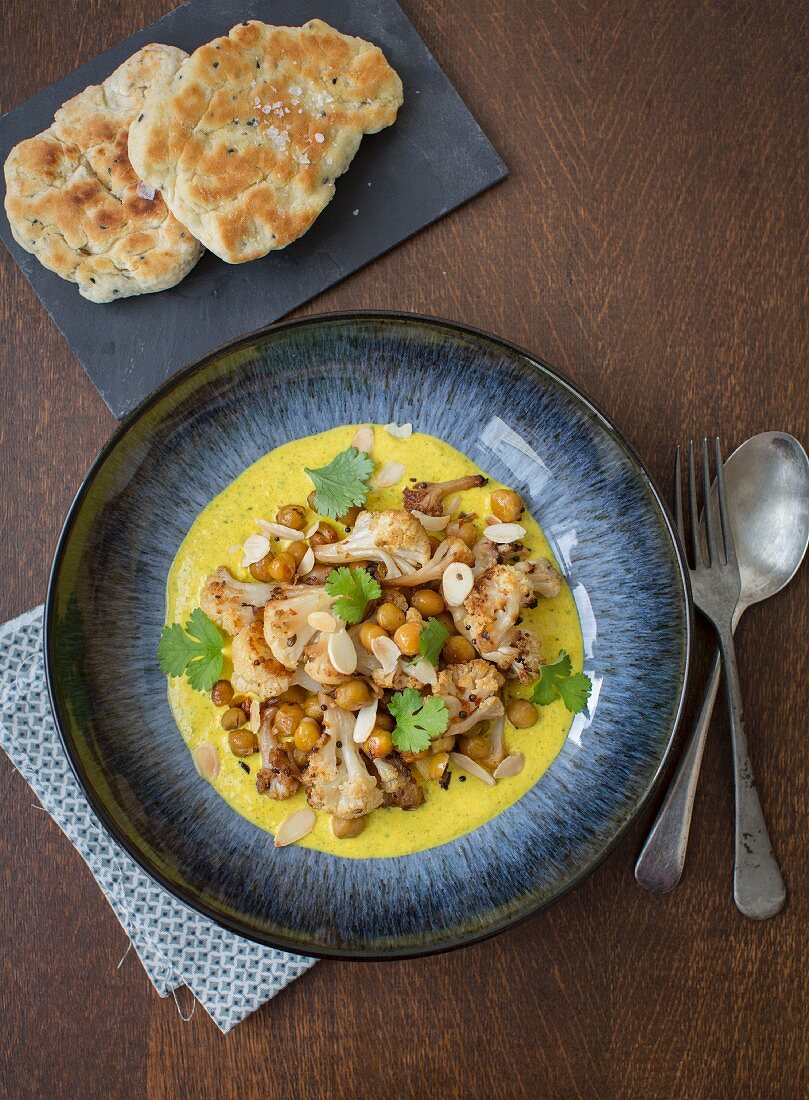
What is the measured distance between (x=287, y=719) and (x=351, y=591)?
0.42m

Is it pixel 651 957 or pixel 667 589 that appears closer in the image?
pixel 667 589

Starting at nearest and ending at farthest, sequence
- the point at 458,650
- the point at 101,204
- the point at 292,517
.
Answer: the point at 458,650 < the point at 292,517 < the point at 101,204

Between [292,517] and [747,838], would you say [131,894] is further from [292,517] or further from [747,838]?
[747,838]

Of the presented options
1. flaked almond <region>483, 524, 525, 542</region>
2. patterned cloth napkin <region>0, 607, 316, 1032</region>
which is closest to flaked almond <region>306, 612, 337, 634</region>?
flaked almond <region>483, 524, 525, 542</region>

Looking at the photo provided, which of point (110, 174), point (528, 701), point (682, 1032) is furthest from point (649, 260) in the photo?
point (682, 1032)

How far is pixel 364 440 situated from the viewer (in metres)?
2.26

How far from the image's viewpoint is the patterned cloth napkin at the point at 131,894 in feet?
7.46

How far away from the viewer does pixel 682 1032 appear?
2.31 metres

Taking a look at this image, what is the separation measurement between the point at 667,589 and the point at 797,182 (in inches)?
54.4

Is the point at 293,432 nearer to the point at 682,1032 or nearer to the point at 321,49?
the point at 321,49

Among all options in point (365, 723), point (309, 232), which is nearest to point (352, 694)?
point (365, 723)

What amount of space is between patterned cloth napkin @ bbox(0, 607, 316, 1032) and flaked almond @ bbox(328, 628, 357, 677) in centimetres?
94

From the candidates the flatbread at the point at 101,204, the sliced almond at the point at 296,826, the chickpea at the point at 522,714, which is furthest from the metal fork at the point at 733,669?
the flatbread at the point at 101,204

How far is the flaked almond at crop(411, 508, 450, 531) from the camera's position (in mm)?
2162
